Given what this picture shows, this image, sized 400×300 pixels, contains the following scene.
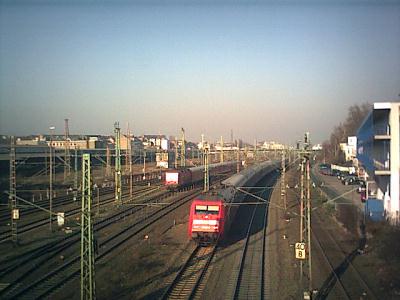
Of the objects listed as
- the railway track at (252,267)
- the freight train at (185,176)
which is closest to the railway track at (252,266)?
the railway track at (252,267)

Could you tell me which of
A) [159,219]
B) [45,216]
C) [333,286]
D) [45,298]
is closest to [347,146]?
[159,219]

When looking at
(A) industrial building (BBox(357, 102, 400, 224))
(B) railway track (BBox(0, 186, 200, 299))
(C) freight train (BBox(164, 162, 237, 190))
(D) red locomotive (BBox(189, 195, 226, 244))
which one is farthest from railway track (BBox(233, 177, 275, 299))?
(C) freight train (BBox(164, 162, 237, 190))

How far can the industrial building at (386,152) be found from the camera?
14.5 meters

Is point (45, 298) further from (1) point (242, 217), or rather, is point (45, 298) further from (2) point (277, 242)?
(1) point (242, 217)

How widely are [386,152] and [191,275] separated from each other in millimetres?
9640

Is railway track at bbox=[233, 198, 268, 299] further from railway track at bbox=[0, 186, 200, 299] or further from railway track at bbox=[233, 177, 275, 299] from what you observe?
railway track at bbox=[0, 186, 200, 299]

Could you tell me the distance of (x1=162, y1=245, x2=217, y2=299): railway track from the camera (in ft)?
28.9

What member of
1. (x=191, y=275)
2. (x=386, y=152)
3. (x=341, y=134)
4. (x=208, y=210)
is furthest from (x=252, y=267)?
(x=341, y=134)

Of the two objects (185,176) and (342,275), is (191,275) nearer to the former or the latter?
(342,275)

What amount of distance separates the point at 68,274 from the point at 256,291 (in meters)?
4.43

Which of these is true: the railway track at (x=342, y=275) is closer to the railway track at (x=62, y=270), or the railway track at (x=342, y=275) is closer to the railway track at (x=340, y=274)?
the railway track at (x=340, y=274)

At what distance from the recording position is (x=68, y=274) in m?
10.2

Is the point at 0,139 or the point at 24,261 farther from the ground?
the point at 0,139

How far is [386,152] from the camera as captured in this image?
16000 mm
